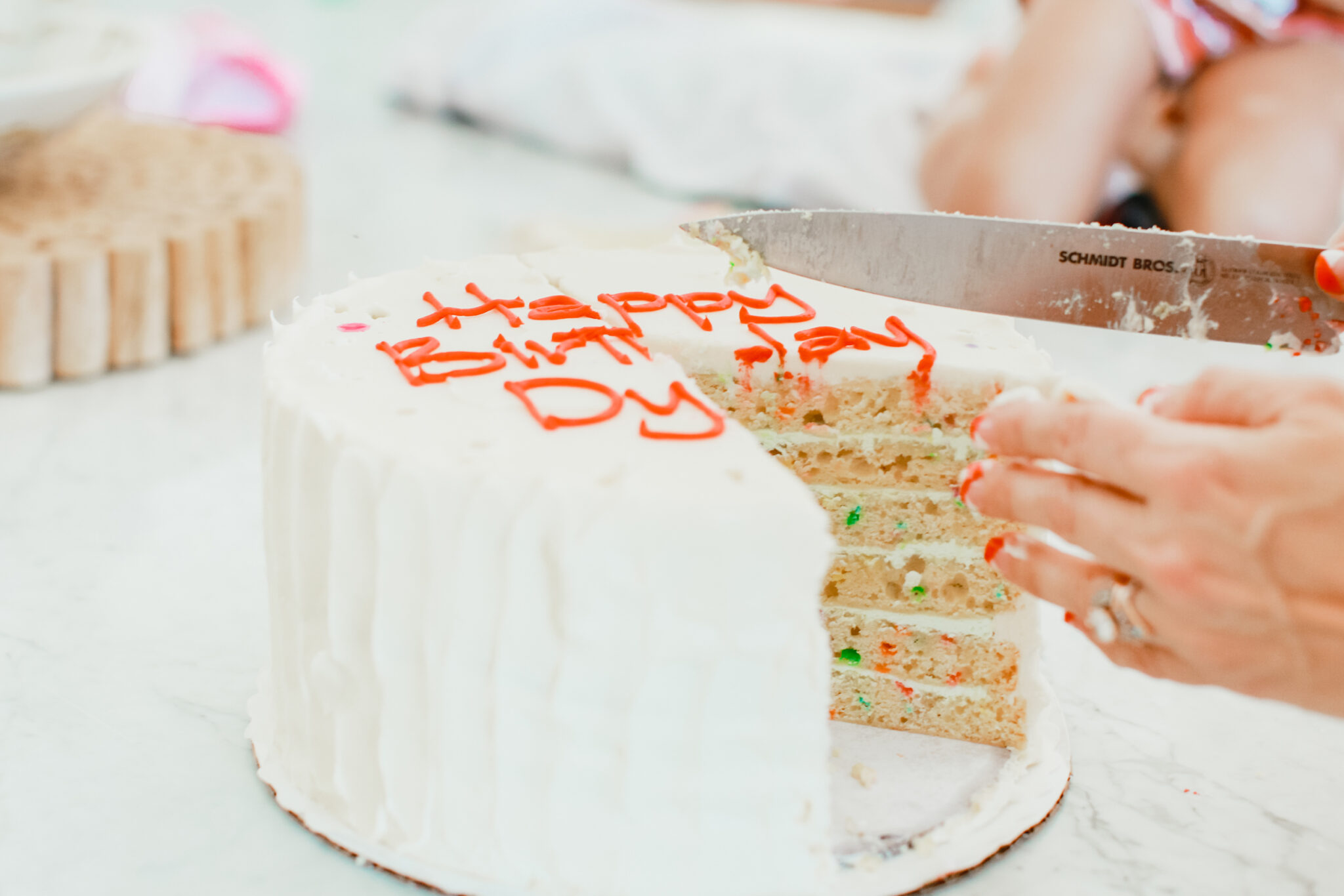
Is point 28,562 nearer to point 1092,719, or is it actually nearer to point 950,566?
point 950,566

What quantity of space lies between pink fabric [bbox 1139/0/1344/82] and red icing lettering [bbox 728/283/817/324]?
2.39 m

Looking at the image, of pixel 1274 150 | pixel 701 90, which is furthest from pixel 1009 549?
pixel 701 90

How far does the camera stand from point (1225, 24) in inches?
157

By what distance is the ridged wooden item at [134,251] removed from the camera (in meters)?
3.04

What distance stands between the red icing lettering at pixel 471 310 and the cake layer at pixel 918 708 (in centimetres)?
80

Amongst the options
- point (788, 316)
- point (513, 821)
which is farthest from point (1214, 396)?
point (513, 821)

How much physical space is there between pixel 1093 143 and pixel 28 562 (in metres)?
3.14

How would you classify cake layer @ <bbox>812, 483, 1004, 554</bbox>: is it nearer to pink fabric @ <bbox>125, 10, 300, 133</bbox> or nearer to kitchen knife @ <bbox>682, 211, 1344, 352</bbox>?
kitchen knife @ <bbox>682, 211, 1344, 352</bbox>

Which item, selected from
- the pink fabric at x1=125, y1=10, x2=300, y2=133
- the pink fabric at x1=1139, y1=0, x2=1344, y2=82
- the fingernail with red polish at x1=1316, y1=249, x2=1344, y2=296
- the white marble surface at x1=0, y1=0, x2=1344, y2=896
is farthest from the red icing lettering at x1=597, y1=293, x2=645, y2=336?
the pink fabric at x1=125, y1=10, x2=300, y2=133

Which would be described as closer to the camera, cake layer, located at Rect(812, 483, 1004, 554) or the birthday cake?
the birthday cake

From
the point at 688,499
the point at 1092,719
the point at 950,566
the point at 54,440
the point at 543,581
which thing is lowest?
the point at 54,440

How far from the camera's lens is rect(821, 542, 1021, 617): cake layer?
80.4 inches

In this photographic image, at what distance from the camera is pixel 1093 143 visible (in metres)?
3.84

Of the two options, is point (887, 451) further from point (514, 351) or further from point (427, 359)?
point (427, 359)
